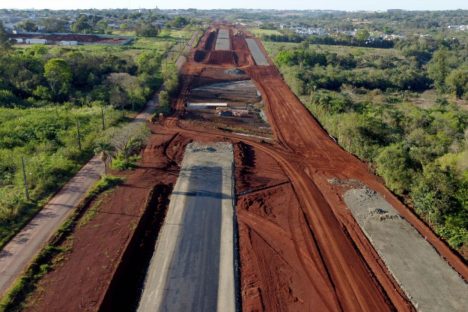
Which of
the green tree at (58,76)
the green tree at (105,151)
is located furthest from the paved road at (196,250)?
the green tree at (58,76)

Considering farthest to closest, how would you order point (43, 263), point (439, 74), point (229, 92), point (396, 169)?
point (439, 74), point (229, 92), point (396, 169), point (43, 263)

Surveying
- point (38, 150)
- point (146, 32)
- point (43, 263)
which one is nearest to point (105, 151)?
point (38, 150)

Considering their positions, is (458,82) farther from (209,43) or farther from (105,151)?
(209,43)

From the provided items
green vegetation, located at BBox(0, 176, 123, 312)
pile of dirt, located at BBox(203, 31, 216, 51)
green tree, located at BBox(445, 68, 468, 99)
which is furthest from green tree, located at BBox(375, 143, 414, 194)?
pile of dirt, located at BBox(203, 31, 216, 51)

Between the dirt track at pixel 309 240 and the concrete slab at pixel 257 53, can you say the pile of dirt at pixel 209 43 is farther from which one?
the dirt track at pixel 309 240

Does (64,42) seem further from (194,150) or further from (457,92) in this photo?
(457,92)

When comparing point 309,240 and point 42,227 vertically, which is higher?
point 42,227

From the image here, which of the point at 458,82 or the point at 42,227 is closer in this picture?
the point at 42,227
